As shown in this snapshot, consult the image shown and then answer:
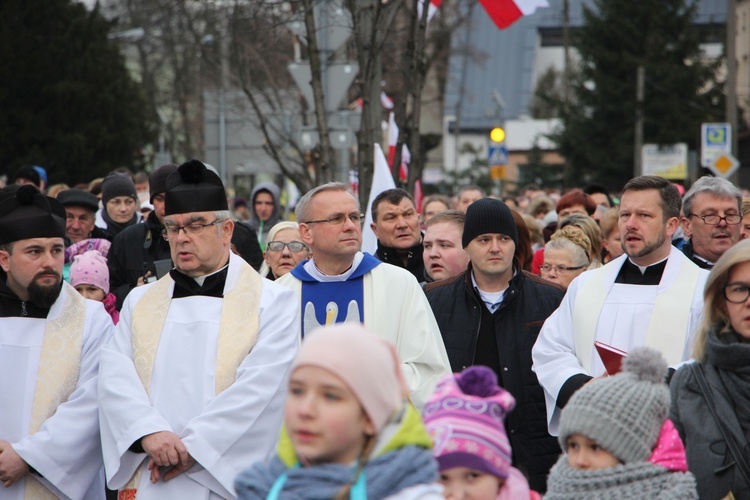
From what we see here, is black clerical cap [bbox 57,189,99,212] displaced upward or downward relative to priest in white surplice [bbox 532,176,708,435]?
upward

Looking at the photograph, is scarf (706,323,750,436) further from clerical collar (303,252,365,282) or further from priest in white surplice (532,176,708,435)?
clerical collar (303,252,365,282)

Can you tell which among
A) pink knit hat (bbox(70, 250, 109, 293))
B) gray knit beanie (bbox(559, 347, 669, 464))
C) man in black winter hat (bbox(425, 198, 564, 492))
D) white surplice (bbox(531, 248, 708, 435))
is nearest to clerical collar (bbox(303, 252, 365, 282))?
man in black winter hat (bbox(425, 198, 564, 492))

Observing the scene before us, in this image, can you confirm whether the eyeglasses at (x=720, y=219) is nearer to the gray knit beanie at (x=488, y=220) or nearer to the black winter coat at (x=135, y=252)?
the gray knit beanie at (x=488, y=220)

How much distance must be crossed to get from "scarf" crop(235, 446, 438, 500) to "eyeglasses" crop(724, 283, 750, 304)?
1942mm

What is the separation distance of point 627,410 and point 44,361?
9.80 feet

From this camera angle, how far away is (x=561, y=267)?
8.25 metres

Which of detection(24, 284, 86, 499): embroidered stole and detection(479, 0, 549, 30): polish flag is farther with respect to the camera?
detection(479, 0, 549, 30): polish flag

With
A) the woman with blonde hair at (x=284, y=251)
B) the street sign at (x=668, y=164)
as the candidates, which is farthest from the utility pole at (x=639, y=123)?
the woman with blonde hair at (x=284, y=251)

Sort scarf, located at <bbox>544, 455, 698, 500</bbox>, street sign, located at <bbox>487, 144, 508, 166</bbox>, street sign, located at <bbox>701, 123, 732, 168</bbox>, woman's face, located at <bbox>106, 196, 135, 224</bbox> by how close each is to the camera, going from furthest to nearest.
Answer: street sign, located at <bbox>487, 144, 508, 166</bbox>, street sign, located at <bbox>701, 123, 732, 168</bbox>, woman's face, located at <bbox>106, 196, 135, 224</bbox>, scarf, located at <bbox>544, 455, 698, 500</bbox>

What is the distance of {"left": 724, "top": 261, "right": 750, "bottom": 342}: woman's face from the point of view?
4.93 metres

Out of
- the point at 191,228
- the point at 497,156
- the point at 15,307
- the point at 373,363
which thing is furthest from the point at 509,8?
the point at 497,156

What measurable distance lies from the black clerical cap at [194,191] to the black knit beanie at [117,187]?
4.51m

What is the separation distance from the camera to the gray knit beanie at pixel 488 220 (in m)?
6.78

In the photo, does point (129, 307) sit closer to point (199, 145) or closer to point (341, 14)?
point (341, 14)
